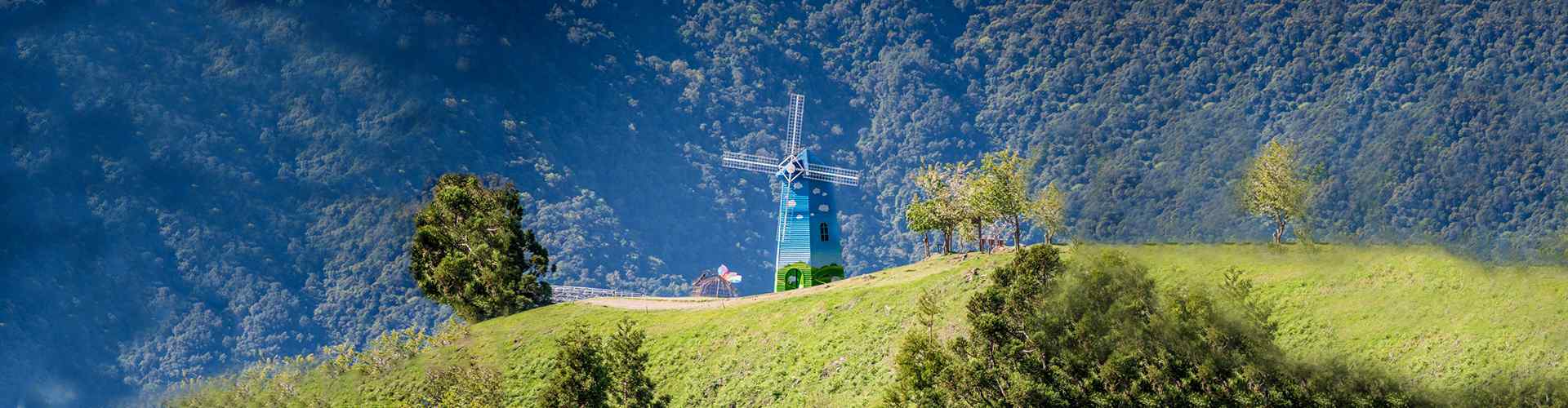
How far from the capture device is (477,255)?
8812 centimetres

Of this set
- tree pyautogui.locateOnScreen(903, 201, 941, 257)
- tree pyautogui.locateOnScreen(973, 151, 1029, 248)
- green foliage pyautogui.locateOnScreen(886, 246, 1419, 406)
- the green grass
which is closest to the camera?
green foliage pyautogui.locateOnScreen(886, 246, 1419, 406)

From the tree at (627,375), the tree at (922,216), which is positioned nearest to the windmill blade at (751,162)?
the tree at (922,216)

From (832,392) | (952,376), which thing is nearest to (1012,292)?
(952,376)

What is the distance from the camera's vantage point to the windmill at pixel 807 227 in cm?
10394

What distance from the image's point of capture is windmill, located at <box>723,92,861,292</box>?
341ft

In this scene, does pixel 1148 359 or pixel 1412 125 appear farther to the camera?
pixel 1412 125

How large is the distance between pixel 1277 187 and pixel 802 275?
153 feet

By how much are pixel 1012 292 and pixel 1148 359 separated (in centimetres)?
584

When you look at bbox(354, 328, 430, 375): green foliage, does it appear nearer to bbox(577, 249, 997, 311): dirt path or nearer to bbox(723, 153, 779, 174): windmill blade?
bbox(577, 249, 997, 311): dirt path

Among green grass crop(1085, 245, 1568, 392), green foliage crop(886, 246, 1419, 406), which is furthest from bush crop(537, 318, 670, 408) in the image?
green grass crop(1085, 245, 1568, 392)

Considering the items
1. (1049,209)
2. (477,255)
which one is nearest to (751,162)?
(477,255)

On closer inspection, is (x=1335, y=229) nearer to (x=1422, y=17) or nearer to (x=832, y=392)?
(x=832, y=392)

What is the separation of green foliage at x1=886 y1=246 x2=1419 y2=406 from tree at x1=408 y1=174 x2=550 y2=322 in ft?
123

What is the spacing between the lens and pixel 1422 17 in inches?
7717
